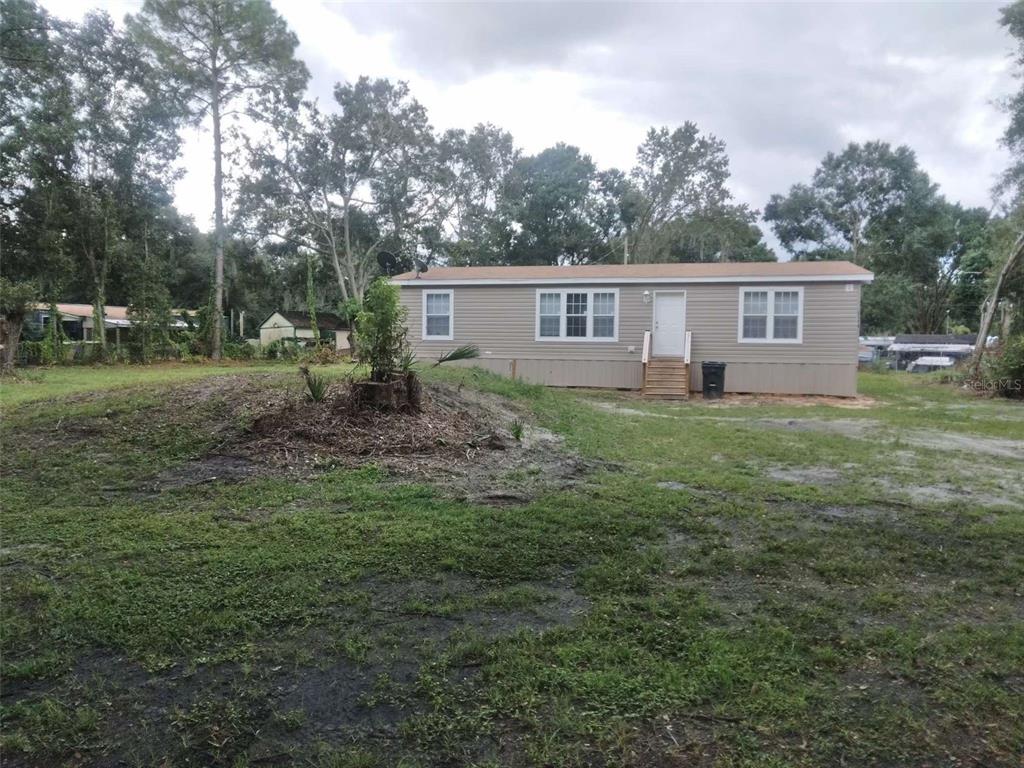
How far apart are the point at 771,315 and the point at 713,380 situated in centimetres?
211

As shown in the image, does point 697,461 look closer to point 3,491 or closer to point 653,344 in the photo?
point 3,491

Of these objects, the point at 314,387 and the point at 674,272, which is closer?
the point at 314,387

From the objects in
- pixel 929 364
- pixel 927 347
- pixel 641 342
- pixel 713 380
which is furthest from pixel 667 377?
pixel 927 347

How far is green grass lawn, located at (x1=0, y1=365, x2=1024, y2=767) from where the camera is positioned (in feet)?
6.37

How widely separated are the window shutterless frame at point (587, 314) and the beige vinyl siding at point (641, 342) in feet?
0.25

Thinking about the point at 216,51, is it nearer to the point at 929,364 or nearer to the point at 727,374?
the point at 727,374

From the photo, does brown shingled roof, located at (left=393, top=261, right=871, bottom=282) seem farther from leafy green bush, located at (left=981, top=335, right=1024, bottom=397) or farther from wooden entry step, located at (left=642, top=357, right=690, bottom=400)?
leafy green bush, located at (left=981, top=335, right=1024, bottom=397)

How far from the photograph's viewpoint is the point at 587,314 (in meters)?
15.6

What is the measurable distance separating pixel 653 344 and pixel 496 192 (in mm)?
23536

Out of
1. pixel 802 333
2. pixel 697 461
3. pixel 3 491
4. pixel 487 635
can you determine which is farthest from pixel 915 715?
pixel 802 333

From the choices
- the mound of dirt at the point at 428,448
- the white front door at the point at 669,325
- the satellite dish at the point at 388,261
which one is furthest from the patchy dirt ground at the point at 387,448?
the satellite dish at the point at 388,261

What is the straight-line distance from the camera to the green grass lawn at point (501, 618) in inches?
76.4

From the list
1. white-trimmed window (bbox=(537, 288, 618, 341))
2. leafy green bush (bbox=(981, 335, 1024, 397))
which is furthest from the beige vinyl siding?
leafy green bush (bbox=(981, 335, 1024, 397))

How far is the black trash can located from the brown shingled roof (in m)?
2.19
